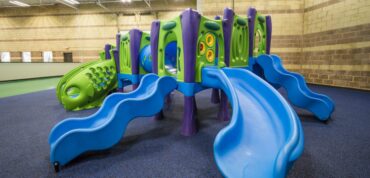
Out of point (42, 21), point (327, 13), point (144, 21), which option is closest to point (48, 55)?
point (42, 21)

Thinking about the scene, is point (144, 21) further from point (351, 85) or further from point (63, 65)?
point (351, 85)

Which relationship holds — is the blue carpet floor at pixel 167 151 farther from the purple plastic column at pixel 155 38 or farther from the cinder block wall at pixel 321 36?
the cinder block wall at pixel 321 36

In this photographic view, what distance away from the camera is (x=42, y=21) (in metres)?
9.02

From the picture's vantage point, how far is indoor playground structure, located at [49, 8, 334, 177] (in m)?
0.77

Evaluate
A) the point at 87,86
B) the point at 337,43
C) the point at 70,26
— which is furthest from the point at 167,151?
the point at 70,26

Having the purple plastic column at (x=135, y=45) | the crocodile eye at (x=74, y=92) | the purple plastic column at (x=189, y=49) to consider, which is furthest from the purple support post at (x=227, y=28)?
the crocodile eye at (x=74, y=92)

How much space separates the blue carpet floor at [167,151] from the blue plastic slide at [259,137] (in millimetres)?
309

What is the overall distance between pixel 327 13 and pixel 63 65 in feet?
29.6

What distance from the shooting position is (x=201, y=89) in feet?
5.19

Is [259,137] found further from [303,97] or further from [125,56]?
[125,56]

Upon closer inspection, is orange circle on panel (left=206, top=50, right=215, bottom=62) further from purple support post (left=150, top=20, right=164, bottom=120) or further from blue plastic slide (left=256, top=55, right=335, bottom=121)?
blue plastic slide (left=256, top=55, right=335, bottom=121)

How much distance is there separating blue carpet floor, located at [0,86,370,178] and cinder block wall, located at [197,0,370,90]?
224 centimetres

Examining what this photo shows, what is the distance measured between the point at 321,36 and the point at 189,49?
4270mm

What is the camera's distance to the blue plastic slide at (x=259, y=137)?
0.64m
